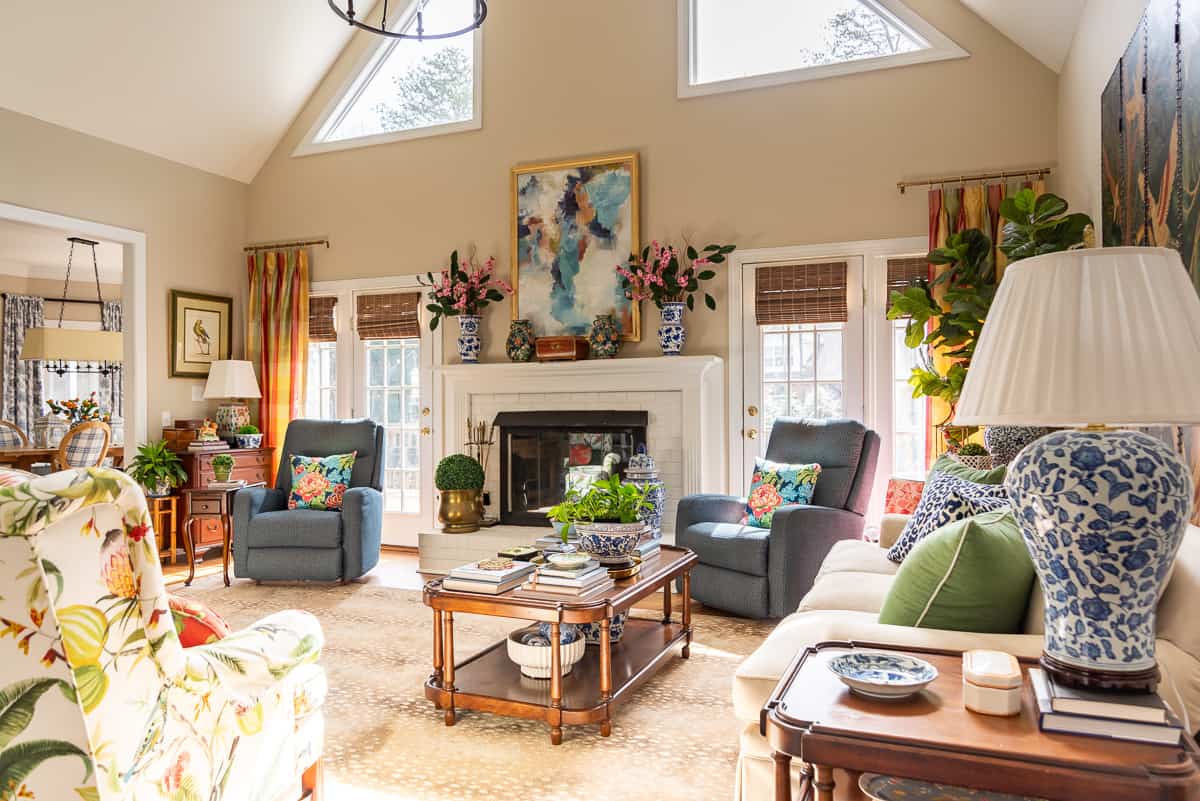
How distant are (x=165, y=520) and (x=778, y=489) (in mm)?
4204

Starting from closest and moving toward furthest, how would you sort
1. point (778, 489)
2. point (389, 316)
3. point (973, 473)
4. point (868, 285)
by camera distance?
point (973, 473)
point (778, 489)
point (868, 285)
point (389, 316)

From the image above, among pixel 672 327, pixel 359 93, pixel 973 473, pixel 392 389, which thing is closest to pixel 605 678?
pixel 973 473

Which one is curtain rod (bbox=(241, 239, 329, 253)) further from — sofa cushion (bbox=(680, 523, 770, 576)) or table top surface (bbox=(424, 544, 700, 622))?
table top surface (bbox=(424, 544, 700, 622))

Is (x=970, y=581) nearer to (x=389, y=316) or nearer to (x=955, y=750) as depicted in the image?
(x=955, y=750)

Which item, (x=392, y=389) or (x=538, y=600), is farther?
(x=392, y=389)

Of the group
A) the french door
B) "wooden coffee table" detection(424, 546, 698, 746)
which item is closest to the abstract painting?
the french door

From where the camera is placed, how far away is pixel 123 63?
5.57 metres

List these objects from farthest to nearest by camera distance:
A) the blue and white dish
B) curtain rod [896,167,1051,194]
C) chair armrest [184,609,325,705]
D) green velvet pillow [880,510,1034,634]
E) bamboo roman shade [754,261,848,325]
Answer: bamboo roman shade [754,261,848,325] → curtain rod [896,167,1051,194] → green velvet pillow [880,510,1034,634] → chair armrest [184,609,325,705] → the blue and white dish

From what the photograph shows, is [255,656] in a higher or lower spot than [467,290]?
lower

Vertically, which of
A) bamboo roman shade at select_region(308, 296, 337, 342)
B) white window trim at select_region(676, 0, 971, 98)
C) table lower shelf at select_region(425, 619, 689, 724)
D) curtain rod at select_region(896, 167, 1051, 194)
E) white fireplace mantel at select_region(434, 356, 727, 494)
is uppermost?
Answer: white window trim at select_region(676, 0, 971, 98)

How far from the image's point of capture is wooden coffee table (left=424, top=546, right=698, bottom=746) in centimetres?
277

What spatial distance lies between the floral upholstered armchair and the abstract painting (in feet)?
14.6

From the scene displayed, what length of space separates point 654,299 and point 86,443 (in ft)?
13.7

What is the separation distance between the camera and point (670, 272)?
5.45 m
